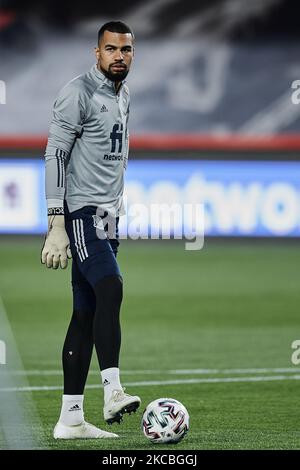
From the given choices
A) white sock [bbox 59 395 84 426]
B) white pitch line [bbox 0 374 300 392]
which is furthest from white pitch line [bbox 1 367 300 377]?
white sock [bbox 59 395 84 426]

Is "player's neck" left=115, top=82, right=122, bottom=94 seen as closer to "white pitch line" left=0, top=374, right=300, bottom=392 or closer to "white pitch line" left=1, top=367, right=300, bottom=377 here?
"white pitch line" left=0, top=374, right=300, bottom=392

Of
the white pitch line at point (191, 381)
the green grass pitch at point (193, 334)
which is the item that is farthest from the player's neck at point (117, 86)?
the white pitch line at point (191, 381)

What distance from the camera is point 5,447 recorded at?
5809mm

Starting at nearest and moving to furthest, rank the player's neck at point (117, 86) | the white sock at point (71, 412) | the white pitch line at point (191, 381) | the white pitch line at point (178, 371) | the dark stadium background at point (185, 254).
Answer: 1. the white sock at point (71, 412)
2. the player's neck at point (117, 86)
3. the dark stadium background at point (185, 254)
4. the white pitch line at point (191, 381)
5. the white pitch line at point (178, 371)

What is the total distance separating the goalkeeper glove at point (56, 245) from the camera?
19.5ft

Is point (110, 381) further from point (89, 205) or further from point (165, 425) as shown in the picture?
point (89, 205)

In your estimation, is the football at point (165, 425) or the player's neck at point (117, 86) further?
the player's neck at point (117, 86)

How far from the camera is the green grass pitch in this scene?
653cm

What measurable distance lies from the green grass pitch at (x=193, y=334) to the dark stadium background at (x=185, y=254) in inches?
0.7

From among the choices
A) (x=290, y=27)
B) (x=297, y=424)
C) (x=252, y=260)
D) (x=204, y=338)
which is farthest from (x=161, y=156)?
(x=297, y=424)

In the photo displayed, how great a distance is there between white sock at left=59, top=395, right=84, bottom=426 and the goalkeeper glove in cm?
69

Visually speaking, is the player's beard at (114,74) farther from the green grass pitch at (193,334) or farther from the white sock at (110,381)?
the green grass pitch at (193,334)
